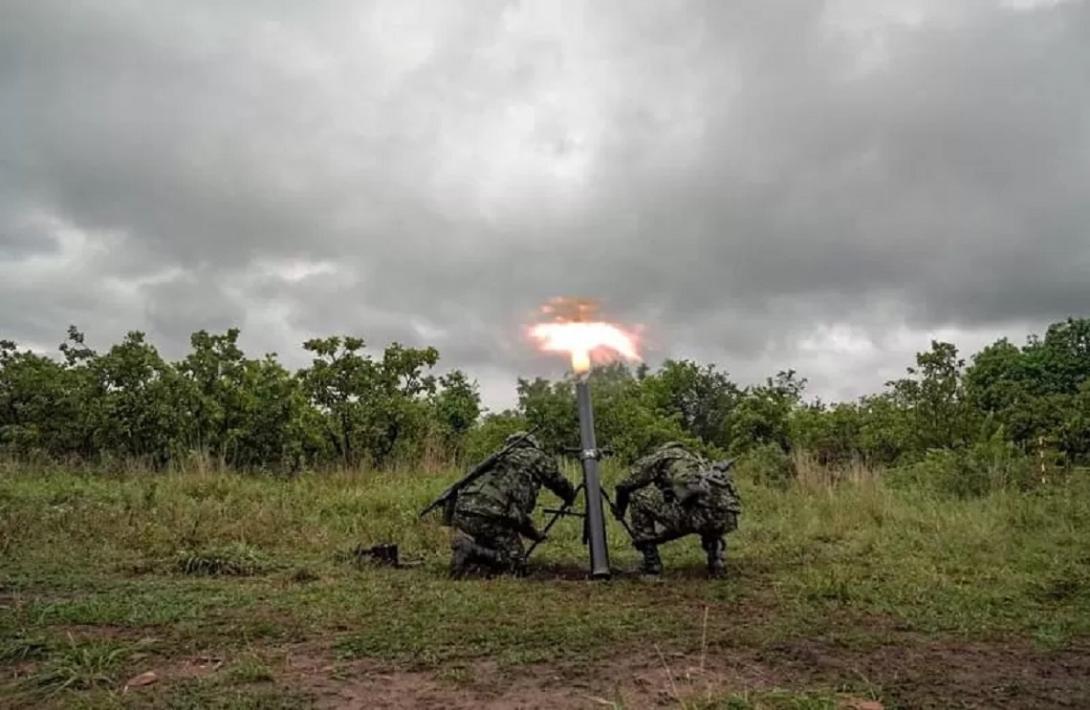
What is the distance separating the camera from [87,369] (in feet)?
64.0

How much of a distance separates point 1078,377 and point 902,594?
43.4 metres

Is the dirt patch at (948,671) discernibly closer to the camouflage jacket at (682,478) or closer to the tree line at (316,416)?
the camouflage jacket at (682,478)

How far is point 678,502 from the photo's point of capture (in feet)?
25.3

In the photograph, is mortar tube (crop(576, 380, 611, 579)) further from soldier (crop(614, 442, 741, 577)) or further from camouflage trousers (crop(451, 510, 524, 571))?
camouflage trousers (crop(451, 510, 524, 571))

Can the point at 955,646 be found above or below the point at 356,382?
below

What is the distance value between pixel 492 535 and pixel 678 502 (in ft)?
5.92

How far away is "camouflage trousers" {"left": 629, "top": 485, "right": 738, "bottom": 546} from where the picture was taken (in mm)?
7598

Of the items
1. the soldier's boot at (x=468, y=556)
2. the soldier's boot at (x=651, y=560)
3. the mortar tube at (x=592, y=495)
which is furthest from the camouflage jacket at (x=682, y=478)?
the soldier's boot at (x=468, y=556)

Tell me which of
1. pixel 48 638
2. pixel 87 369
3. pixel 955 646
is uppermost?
pixel 87 369

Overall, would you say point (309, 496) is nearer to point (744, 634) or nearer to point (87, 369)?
point (744, 634)

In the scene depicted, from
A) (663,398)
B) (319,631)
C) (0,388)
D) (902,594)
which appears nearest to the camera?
(319,631)

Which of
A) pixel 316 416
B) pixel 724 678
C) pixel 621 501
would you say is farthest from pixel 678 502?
pixel 316 416

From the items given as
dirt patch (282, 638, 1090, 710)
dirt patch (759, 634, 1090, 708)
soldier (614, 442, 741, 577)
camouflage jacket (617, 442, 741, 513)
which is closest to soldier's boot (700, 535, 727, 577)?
soldier (614, 442, 741, 577)

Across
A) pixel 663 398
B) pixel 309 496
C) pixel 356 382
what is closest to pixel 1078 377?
pixel 663 398
